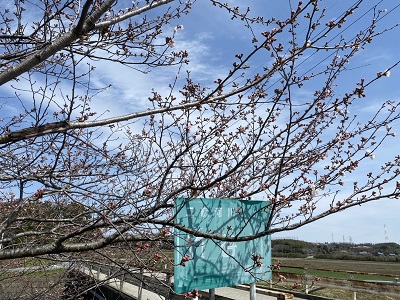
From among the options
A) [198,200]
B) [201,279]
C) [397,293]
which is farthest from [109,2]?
[397,293]

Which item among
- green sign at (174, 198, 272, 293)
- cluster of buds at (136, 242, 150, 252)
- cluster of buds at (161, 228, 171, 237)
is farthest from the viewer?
green sign at (174, 198, 272, 293)

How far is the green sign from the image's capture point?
4.32m

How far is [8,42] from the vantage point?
3818 millimetres

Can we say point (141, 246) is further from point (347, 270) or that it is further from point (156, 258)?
point (347, 270)

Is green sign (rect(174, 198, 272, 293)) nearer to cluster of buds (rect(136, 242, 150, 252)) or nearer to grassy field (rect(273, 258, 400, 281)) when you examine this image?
cluster of buds (rect(136, 242, 150, 252))

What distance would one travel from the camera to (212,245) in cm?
491

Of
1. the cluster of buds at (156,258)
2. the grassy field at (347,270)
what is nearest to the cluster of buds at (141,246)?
the cluster of buds at (156,258)

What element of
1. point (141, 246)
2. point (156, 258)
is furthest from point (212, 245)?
point (156, 258)

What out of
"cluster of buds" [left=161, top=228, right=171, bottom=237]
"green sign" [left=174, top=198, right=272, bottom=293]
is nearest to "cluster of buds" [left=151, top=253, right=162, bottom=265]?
"cluster of buds" [left=161, top=228, right=171, bottom=237]

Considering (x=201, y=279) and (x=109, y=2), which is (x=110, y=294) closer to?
(x=201, y=279)

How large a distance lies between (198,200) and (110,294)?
A: 577 inches

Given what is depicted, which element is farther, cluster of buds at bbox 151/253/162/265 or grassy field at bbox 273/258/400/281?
grassy field at bbox 273/258/400/281

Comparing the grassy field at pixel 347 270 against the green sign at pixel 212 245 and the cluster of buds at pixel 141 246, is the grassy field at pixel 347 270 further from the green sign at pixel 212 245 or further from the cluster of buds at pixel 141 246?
the cluster of buds at pixel 141 246

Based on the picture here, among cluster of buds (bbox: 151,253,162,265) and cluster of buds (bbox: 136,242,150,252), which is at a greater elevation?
cluster of buds (bbox: 136,242,150,252)
